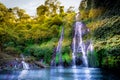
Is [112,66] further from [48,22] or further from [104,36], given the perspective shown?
[48,22]

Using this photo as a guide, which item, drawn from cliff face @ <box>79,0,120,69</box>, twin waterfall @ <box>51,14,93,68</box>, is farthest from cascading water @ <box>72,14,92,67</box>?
cliff face @ <box>79,0,120,69</box>

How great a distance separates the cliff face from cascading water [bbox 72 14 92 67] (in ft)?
0.91

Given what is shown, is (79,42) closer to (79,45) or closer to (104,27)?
(79,45)

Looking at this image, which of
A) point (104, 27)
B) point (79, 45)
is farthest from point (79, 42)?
point (104, 27)

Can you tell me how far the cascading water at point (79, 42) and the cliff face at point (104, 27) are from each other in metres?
0.28

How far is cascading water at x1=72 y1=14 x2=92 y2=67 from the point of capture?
31.0 ft

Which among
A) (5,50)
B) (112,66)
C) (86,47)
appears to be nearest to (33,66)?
(5,50)

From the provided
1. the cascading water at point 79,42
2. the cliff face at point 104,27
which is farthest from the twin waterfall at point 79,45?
the cliff face at point 104,27

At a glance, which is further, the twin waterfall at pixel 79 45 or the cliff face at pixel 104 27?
the twin waterfall at pixel 79 45

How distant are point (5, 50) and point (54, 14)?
2911mm

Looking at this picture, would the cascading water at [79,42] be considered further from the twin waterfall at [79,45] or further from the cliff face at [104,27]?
the cliff face at [104,27]

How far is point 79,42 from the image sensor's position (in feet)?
33.8

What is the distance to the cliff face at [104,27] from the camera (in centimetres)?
710

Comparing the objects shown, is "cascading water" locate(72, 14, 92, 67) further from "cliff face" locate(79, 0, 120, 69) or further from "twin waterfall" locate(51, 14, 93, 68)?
"cliff face" locate(79, 0, 120, 69)
